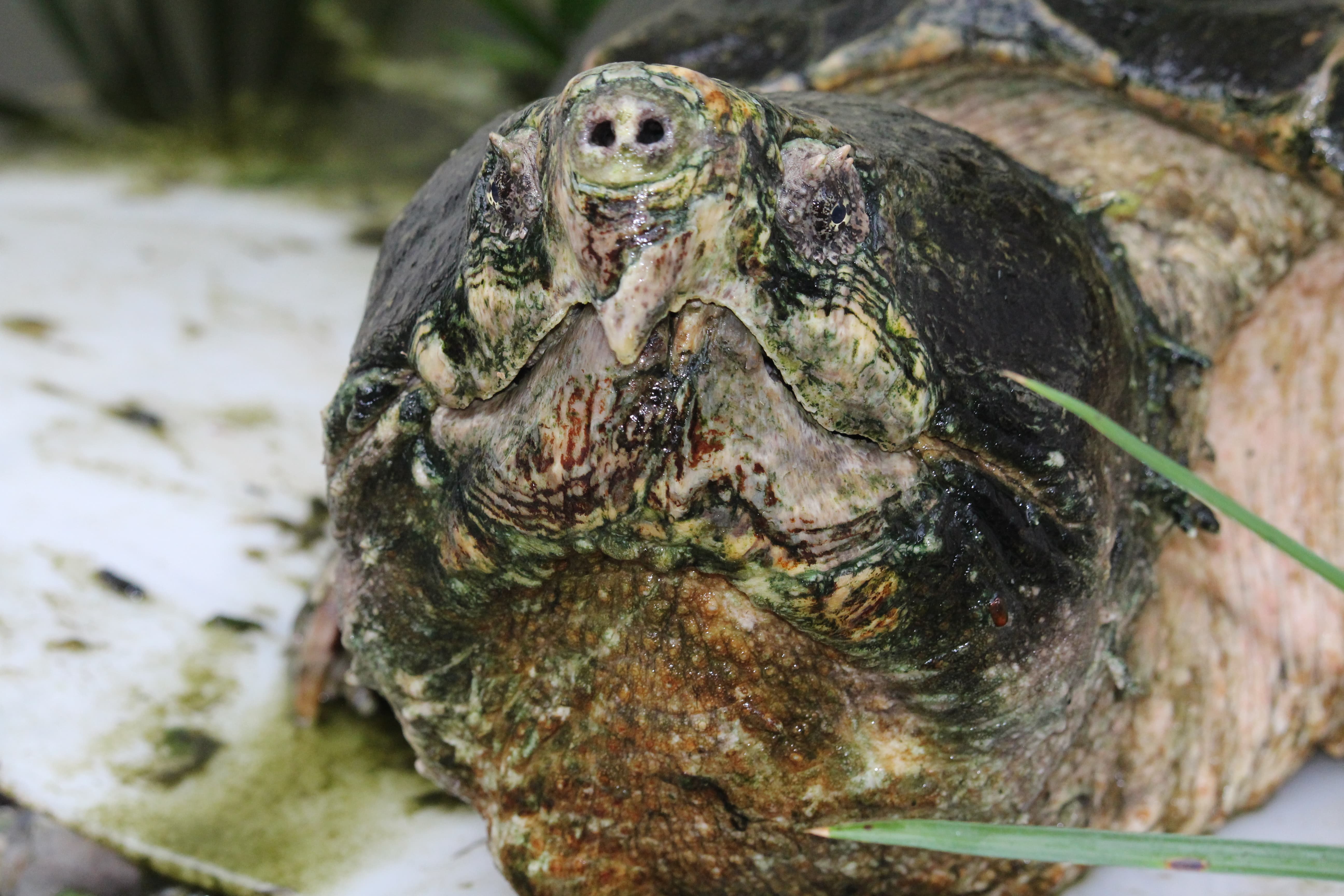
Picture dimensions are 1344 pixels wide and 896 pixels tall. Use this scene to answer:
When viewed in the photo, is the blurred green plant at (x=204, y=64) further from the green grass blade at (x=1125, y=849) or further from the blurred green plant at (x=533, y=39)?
the green grass blade at (x=1125, y=849)

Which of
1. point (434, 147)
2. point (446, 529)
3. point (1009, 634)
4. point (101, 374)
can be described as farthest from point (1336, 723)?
point (434, 147)

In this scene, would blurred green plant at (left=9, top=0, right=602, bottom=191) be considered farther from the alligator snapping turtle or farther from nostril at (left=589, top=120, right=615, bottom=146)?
nostril at (left=589, top=120, right=615, bottom=146)

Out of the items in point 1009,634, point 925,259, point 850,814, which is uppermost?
point 925,259

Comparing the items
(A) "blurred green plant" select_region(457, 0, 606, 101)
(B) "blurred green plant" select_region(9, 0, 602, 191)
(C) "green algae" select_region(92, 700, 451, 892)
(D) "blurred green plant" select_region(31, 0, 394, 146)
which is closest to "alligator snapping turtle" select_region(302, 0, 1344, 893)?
(C) "green algae" select_region(92, 700, 451, 892)

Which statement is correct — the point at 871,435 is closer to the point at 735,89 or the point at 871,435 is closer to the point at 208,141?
the point at 735,89

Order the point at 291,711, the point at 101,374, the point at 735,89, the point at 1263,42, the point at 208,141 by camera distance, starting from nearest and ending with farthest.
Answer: the point at 735,89 < the point at 1263,42 < the point at 291,711 < the point at 101,374 < the point at 208,141

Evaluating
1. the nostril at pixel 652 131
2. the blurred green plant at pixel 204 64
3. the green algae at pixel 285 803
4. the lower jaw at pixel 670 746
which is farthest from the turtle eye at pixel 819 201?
the blurred green plant at pixel 204 64

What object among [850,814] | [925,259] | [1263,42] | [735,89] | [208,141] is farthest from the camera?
[208,141]
